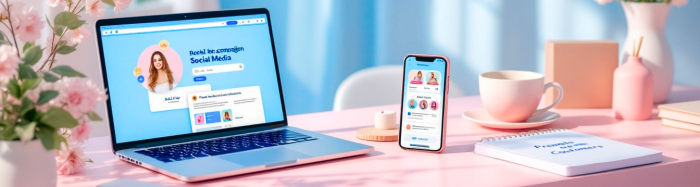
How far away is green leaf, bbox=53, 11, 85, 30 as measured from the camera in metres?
0.94

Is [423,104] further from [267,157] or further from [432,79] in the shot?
[267,157]

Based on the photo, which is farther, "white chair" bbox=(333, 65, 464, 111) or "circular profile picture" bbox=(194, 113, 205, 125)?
"white chair" bbox=(333, 65, 464, 111)

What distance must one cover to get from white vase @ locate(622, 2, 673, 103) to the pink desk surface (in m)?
0.24

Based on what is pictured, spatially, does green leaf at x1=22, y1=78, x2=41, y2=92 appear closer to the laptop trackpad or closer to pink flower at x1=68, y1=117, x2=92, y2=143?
pink flower at x1=68, y1=117, x2=92, y2=143

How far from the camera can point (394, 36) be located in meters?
2.89

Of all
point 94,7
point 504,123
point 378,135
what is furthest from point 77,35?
point 504,123

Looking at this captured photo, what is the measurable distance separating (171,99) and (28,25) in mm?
363

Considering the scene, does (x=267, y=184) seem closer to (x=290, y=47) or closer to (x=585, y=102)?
(x=585, y=102)

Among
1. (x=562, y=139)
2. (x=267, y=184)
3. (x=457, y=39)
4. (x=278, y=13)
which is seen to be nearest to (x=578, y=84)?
(x=562, y=139)

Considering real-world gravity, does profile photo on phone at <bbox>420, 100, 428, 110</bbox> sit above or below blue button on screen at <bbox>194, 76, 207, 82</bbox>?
below

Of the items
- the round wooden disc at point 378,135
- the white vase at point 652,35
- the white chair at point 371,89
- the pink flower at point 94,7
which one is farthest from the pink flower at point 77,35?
the white vase at point 652,35

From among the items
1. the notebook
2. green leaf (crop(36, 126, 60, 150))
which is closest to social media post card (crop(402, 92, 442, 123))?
the notebook

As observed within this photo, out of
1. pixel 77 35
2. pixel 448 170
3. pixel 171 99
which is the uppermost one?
pixel 77 35

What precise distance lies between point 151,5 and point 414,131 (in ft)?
4.89
